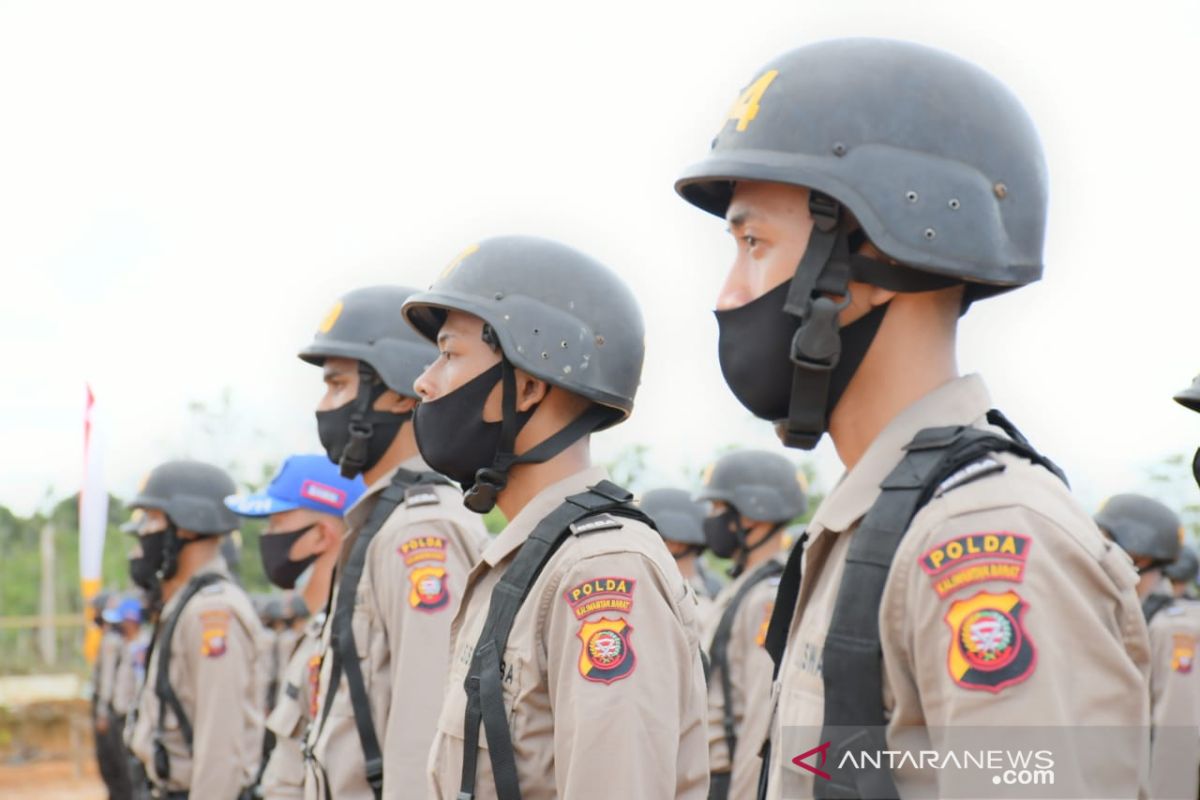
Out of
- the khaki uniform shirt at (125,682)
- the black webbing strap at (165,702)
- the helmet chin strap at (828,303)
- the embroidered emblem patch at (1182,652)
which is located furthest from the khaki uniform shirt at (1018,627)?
the khaki uniform shirt at (125,682)

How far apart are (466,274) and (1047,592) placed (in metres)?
2.87

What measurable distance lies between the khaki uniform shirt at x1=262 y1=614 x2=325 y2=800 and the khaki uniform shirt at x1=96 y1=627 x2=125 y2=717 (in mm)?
11030

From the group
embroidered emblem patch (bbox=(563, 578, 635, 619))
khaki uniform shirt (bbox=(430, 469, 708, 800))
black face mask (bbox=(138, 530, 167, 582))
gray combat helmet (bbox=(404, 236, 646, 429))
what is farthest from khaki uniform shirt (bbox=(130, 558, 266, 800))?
embroidered emblem patch (bbox=(563, 578, 635, 619))

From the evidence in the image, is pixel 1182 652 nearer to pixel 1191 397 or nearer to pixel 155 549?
pixel 1191 397

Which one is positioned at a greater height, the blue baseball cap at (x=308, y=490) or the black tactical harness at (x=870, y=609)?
the black tactical harness at (x=870, y=609)

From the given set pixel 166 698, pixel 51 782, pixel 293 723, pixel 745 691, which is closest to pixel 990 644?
pixel 293 723

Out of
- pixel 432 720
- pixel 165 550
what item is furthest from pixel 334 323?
pixel 165 550

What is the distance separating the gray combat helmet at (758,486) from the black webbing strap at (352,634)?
16.5ft

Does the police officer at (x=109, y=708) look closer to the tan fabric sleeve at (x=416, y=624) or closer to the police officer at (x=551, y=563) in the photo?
the tan fabric sleeve at (x=416, y=624)

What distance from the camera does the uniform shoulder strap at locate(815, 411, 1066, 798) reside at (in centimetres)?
216

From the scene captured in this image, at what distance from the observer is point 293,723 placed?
239 inches

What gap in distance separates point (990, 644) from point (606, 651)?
5.06ft

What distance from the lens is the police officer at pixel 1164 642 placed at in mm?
8609

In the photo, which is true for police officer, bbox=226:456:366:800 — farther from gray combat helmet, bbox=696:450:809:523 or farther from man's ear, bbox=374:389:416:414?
gray combat helmet, bbox=696:450:809:523
